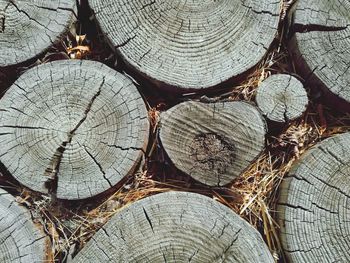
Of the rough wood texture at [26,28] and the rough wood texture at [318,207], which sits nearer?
the rough wood texture at [318,207]

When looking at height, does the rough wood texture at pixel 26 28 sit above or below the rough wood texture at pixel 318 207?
above

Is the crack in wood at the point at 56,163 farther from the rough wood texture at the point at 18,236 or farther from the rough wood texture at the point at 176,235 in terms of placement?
the rough wood texture at the point at 176,235

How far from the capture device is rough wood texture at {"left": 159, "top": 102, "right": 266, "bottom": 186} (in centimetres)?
200

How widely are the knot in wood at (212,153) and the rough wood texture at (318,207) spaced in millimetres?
257

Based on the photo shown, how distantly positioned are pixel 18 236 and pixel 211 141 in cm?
74

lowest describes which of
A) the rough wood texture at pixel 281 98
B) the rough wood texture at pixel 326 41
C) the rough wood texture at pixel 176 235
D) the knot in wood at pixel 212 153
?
the rough wood texture at pixel 176 235

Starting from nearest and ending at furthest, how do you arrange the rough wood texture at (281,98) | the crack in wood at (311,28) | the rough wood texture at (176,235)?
the rough wood texture at (176,235) < the rough wood texture at (281,98) < the crack in wood at (311,28)

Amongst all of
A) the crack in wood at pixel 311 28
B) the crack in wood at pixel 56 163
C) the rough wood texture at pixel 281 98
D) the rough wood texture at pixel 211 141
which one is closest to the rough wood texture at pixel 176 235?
the rough wood texture at pixel 211 141

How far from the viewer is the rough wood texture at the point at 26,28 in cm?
209

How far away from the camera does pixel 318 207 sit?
6.61 feet

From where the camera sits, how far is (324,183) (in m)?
2.03

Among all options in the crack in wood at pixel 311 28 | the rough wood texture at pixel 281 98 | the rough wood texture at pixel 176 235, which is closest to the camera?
the rough wood texture at pixel 176 235

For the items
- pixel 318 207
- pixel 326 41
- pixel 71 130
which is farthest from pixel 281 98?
pixel 71 130

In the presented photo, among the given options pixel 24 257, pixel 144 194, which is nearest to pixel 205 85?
pixel 144 194
